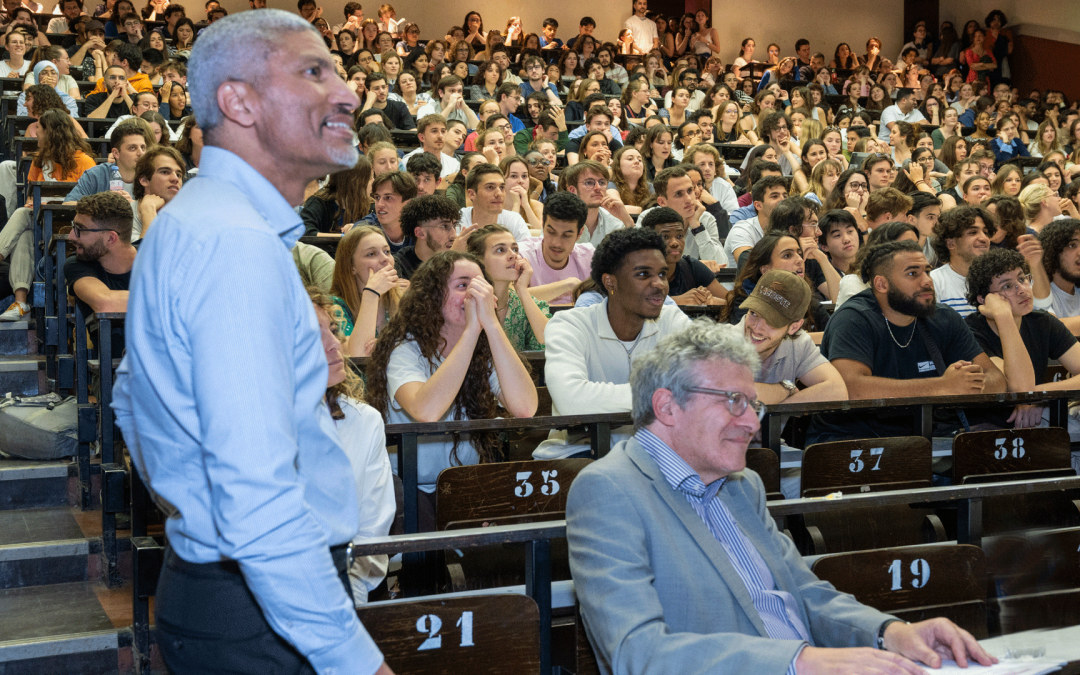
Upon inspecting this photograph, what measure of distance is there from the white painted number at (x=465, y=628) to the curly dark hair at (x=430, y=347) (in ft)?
4.28

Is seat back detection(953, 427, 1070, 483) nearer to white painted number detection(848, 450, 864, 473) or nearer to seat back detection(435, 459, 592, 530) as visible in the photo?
white painted number detection(848, 450, 864, 473)

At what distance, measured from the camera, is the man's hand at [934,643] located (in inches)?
→ 62.7

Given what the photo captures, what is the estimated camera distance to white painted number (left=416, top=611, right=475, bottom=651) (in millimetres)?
1691

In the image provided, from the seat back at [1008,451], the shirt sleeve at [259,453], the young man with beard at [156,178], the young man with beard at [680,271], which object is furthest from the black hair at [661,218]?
the shirt sleeve at [259,453]

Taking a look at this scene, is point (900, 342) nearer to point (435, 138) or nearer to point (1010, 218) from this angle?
point (1010, 218)

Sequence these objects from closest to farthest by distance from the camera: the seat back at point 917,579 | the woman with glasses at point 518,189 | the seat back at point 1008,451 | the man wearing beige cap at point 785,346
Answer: the seat back at point 917,579 → the seat back at point 1008,451 → the man wearing beige cap at point 785,346 → the woman with glasses at point 518,189

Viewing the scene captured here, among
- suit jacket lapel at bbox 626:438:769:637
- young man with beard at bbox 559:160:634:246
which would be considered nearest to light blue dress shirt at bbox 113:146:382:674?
suit jacket lapel at bbox 626:438:769:637

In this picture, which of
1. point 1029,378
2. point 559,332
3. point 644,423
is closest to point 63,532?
point 559,332

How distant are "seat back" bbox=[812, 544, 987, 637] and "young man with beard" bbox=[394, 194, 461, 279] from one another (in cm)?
274

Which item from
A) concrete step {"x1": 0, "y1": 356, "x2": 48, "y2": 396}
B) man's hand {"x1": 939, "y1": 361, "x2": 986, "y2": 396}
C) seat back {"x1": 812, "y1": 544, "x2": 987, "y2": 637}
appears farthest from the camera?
concrete step {"x1": 0, "y1": 356, "x2": 48, "y2": 396}

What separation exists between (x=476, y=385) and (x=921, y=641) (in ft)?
5.55

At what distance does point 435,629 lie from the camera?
170 centimetres

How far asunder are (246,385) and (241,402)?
Result: 0.02m

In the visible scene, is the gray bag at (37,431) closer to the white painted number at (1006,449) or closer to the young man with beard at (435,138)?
the white painted number at (1006,449)
